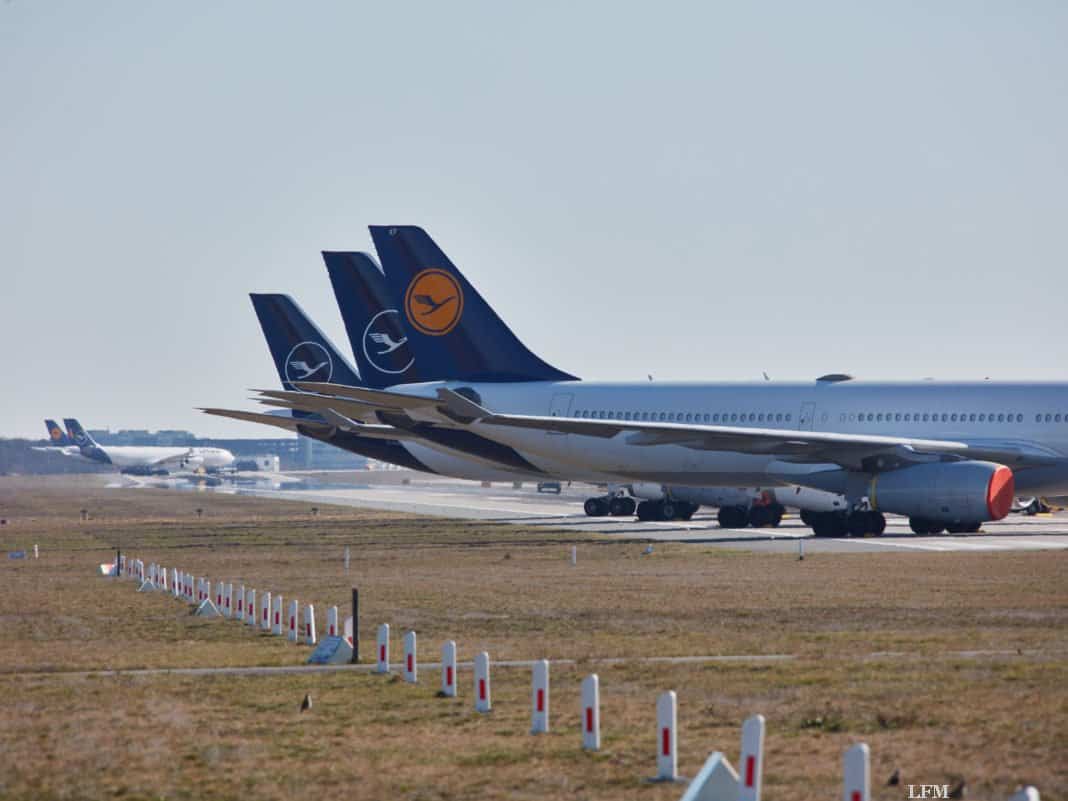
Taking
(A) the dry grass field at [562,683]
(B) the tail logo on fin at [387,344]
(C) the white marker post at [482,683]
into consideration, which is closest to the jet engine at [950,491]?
(A) the dry grass field at [562,683]

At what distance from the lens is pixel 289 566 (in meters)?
49.2

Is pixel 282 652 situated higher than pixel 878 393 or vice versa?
pixel 878 393

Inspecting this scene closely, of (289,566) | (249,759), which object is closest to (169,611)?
(289,566)

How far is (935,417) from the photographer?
5844cm

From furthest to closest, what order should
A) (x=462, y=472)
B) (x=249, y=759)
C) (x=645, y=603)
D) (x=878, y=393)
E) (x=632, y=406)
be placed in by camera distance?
(x=462, y=472)
(x=632, y=406)
(x=878, y=393)
(x=645, y=603)
(x=249, y=759)

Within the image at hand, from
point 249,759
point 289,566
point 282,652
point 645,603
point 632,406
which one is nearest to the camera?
point 249,759

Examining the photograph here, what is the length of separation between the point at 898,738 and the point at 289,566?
32427mm

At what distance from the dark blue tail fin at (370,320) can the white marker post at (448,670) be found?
49634 mm

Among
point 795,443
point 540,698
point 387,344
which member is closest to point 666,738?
point 540,698

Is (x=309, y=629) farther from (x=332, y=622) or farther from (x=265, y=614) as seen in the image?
(x=265, y=614)

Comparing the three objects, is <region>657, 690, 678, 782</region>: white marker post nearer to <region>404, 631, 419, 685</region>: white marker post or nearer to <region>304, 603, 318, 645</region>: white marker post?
<region>404, 631, 419, 685</region>: white marker post

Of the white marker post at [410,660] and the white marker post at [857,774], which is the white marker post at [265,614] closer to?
the white marker post at [410,660]

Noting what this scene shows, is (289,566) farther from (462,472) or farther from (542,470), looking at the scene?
(462,472)

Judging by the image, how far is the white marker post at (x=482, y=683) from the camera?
19.9m
